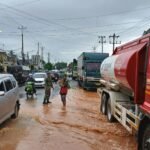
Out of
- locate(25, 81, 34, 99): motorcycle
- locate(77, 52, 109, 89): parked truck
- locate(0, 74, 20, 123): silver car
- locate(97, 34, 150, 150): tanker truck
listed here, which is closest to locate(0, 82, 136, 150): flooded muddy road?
locate(0, 74, 20, 123): silver car

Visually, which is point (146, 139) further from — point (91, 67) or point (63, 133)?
point (91, 67)

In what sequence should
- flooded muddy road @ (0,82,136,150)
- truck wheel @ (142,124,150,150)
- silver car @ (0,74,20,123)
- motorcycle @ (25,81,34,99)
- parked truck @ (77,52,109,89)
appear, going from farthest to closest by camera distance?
parked truck @ (77,52,109,89) < motorcycle @ (25,81,34,99) < silver car @ (0,74,20,123) < flooded muddy road @ (0,82,136,150) < truck wheel @ (142,124,150,150)

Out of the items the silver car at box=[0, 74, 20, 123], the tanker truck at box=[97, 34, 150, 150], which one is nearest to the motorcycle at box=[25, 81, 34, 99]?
the silver car at box=[0, 74, 20, 123]

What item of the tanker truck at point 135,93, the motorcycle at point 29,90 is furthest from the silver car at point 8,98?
the motorcycle at point 29,90

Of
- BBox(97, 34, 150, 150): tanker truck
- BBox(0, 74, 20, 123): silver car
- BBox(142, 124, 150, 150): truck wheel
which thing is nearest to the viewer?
BBox(142, 124, 150, 150): truck wheel

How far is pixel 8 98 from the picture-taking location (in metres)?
14.0

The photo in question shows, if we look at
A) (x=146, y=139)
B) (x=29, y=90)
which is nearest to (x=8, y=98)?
(x=146, y=139)

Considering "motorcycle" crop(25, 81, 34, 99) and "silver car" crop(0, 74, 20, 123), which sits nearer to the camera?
"silver car" crop(0, 74, 20, 123)

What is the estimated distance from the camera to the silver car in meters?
13.2

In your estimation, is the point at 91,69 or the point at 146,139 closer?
the point at 146,139

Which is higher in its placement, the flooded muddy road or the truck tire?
the truck tire

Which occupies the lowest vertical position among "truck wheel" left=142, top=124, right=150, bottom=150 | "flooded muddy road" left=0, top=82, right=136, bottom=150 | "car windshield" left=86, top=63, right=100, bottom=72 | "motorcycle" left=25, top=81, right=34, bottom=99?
"flooded muddy road" left=0, top=82, right=136, bottom=150

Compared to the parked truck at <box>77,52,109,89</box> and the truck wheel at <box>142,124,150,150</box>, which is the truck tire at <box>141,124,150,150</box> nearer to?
the truck wheel at <box>142,124,150,150</box>

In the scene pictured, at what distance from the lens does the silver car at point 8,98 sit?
519 inches
